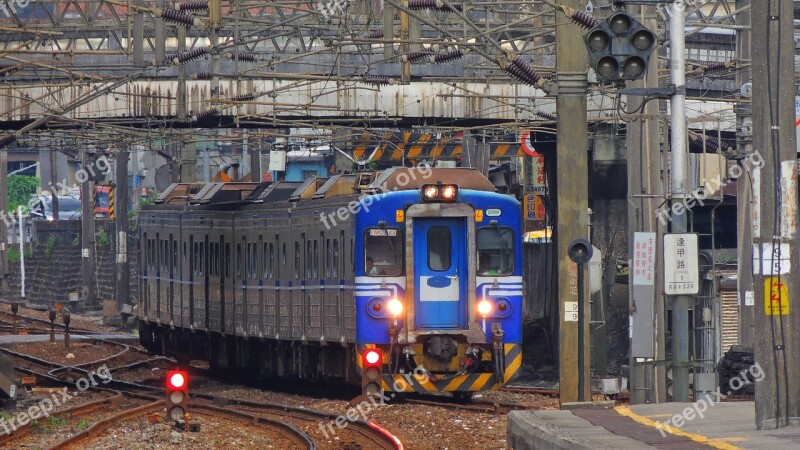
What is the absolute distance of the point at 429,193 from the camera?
1994 centimetres

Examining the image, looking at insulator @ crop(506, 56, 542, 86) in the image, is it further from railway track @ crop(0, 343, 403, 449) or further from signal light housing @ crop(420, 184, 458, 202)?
railway track @ crop(0, 343, 403, 449)

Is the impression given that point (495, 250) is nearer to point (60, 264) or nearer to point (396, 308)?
point (396, 308)

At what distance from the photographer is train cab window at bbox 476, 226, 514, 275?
66.4 feet

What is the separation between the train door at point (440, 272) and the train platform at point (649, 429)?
510 centimetres

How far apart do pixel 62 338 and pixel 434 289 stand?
17.6 metres

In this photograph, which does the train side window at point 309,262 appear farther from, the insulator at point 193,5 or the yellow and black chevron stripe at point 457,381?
the insulator at point 193,5

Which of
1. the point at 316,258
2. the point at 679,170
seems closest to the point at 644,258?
the point at 679,170

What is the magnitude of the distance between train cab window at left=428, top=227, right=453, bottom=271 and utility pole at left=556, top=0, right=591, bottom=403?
15.2 ft

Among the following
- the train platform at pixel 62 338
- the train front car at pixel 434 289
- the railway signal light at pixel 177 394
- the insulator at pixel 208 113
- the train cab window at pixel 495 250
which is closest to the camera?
the railway signal light at pixel 177 394

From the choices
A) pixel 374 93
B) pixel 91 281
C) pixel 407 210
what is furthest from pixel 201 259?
pixel 91 281

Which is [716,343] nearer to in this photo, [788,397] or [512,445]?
[512,445]

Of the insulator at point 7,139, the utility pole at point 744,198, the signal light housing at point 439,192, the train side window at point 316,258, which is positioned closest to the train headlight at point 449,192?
the signal light housing at point 439,192

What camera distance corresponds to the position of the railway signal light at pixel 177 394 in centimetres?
1606

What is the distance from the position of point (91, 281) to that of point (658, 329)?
34.1m
